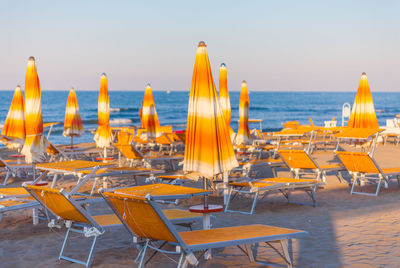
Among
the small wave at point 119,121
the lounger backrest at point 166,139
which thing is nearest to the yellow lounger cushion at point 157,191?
the lounger backrest at point 166,139

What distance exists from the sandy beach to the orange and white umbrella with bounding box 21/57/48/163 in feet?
5.65

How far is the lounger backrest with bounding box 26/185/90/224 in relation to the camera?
4.09 metres

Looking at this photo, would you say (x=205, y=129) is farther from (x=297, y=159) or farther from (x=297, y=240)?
(x=297, y=159)

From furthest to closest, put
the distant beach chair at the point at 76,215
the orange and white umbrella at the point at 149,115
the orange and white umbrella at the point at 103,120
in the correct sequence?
the orange and white umbrella at the point at 149,115 < the orange and white umbrella at the point at 103,120 < the distant beach chair at the point at 76,215

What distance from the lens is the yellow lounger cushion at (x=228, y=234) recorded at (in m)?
3.52

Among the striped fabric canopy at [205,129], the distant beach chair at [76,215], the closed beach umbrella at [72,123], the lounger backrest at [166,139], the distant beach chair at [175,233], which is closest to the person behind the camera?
the distant beach chair at [175,233]

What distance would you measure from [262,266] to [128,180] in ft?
18.8

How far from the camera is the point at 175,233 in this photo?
3.28 m

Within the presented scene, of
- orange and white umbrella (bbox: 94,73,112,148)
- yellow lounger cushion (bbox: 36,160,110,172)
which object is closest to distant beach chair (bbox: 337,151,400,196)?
yellow lounger cushion (bbox: 36,160,110,172)

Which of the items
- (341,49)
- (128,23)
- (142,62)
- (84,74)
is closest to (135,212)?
(128,23)

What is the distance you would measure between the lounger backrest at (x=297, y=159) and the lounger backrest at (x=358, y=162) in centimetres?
49

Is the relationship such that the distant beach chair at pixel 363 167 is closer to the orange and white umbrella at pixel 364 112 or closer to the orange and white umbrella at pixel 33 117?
the orange and white umbrella at pixel 364 112

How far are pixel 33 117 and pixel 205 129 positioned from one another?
385cm

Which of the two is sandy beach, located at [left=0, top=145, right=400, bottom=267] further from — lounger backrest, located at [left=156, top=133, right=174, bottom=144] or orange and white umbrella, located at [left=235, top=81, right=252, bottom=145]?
lounger backrest, located at [left=156, top=133, right=174, bottom=144]
